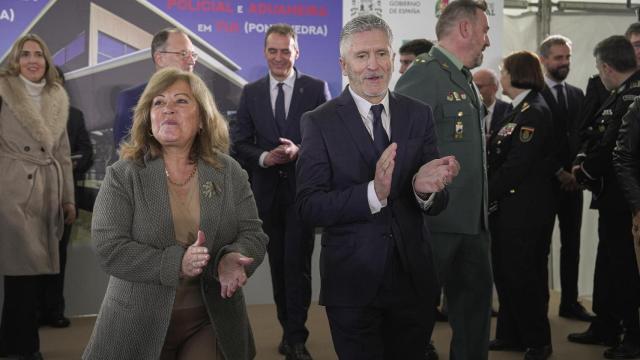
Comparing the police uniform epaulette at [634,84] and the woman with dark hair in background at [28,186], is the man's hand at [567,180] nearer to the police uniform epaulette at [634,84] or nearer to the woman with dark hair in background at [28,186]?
the police uniform epaulette at [634,84]

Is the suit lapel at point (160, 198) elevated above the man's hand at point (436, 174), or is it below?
below

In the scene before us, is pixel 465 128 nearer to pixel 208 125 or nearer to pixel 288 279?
pixel 208 125

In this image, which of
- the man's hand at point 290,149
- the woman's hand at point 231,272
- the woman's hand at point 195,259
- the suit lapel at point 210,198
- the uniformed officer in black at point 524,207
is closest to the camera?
the woman's hand at point 195,259

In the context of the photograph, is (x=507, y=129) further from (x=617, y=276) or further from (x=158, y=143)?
(x=158, y=143)

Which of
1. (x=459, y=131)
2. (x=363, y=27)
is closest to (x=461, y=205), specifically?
(x=459, y=131)

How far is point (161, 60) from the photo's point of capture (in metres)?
4.49

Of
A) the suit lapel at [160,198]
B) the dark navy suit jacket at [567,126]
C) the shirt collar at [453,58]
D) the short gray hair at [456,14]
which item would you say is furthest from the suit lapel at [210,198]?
the dark navy suit jacket at [567,126]

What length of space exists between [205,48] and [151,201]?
12.6 feet

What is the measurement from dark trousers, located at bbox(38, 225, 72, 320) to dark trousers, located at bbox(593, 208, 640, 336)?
11.9ft

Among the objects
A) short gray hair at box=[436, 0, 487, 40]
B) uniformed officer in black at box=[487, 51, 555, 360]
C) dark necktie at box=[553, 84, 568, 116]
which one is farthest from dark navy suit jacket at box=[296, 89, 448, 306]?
dark necktie at box=[553, 84, 568, 116]

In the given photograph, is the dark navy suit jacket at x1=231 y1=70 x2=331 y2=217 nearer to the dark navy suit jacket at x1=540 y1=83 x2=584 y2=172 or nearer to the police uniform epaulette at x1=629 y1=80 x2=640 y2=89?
the dark navy suit jacket at x1=540 y1=83 x2=584 y2=172

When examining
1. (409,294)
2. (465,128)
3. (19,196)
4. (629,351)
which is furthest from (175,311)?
(629,351)

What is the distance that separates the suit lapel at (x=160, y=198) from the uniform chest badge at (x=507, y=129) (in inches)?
101

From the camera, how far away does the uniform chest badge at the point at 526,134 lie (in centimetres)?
455
